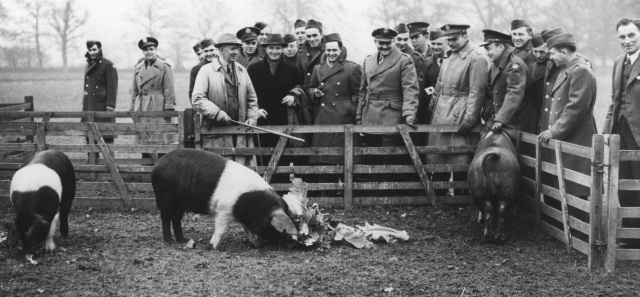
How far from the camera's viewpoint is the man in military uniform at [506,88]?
738 cm

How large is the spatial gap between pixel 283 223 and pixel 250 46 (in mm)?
3958

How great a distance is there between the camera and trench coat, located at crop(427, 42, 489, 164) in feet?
25.6

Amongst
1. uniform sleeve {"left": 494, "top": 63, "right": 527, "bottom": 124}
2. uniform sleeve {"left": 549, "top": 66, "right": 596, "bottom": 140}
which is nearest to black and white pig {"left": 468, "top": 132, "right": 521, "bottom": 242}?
uniform sleeve {"left": 549, "top": 66, "right": 596, "bottom": 140}

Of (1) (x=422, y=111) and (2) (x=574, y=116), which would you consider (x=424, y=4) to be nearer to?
Answer: (1) (x=422, y=111)

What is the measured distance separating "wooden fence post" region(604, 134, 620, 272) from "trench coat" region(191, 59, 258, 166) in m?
4.17

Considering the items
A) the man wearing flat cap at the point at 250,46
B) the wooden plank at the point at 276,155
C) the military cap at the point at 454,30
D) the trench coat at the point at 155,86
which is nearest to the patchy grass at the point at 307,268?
the wooden plank at the point at 276,155

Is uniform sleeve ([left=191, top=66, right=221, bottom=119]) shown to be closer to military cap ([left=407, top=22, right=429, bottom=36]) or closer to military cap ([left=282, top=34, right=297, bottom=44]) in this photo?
military cap ([left=282, top=34, right=297, bottom=44])

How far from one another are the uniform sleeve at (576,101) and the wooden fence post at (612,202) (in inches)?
42.1

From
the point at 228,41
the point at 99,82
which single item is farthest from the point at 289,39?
the point at 99,82

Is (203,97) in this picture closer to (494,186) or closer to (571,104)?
(494,186)

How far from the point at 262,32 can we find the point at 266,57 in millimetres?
1364

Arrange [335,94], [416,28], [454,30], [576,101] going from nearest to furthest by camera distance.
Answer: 1. [576,101]
2. [454,30]
3. [335,94]
4. [416,28]

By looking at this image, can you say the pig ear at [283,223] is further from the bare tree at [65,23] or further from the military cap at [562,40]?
the bare tree at [65,23]

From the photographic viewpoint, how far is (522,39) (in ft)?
26.3
